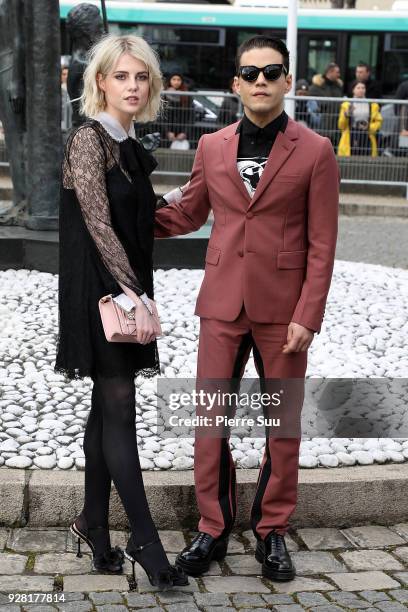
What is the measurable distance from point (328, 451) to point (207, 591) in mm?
1251

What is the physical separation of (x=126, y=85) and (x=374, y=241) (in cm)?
906

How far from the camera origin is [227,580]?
4.09 meters

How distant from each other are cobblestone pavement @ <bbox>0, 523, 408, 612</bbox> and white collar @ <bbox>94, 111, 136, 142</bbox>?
1.56 meters

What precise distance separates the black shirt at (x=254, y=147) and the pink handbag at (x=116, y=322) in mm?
637

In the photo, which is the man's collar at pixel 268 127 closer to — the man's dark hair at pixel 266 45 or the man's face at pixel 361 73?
the man's dark hair at pixel 266 45

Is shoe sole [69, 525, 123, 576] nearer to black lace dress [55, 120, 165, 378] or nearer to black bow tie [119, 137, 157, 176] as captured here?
black lace dress [55, 120, 165, 378]

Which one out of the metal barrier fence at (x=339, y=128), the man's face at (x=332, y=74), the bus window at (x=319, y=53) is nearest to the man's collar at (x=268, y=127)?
the metal barrier fence at (x=339, y=128)

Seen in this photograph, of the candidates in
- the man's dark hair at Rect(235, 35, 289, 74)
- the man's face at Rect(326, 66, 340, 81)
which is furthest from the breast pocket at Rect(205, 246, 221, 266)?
the man's face at Rect(326, 66, 340, 81)

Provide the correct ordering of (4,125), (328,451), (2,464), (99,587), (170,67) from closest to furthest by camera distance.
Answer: (99,587), (2,464), (328,451), (4,125), (170,67)

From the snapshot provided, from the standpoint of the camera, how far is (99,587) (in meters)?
3.98

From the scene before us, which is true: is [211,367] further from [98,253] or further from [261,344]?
[98,253]

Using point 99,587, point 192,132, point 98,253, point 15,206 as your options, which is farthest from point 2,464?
point 192,132

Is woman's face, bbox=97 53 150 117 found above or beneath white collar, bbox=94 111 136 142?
above

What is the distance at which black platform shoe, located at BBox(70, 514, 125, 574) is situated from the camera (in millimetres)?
4086
